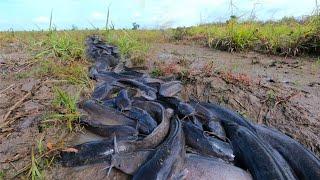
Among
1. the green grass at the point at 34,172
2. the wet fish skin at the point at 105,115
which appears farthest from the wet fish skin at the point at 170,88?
the green grass at the point at 34,172

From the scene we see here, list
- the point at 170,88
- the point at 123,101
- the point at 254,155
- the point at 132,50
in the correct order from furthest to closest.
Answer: the point at 132,50 < the point at 170,88 < the point at 123,101 < the point at 254,155

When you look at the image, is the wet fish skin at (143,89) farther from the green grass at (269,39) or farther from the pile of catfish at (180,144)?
the green grass at (269,39)

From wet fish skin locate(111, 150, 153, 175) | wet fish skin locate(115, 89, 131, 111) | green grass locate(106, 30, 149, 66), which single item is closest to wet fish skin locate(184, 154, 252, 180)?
wet fish skin locate(111, 150, 153, 175)

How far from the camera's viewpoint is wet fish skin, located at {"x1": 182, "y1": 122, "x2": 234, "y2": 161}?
361 centimetres

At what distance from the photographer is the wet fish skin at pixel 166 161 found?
3.12m

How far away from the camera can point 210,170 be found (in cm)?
336

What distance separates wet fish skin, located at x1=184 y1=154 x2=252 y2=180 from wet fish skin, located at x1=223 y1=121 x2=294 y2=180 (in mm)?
105

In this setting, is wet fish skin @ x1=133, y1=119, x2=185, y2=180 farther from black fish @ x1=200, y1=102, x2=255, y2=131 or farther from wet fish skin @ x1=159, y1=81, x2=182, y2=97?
wet fish skin @ x1=159, y1=81, x2=182, y2=97

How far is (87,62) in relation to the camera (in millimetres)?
6367

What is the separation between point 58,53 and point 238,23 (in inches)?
151

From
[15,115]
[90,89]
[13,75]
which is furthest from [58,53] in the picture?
[15,115]

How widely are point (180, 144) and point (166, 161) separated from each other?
1.10 ft

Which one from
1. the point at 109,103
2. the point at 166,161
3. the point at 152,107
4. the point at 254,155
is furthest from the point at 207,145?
the point at 109,103

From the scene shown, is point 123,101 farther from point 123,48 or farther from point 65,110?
point 123,48
